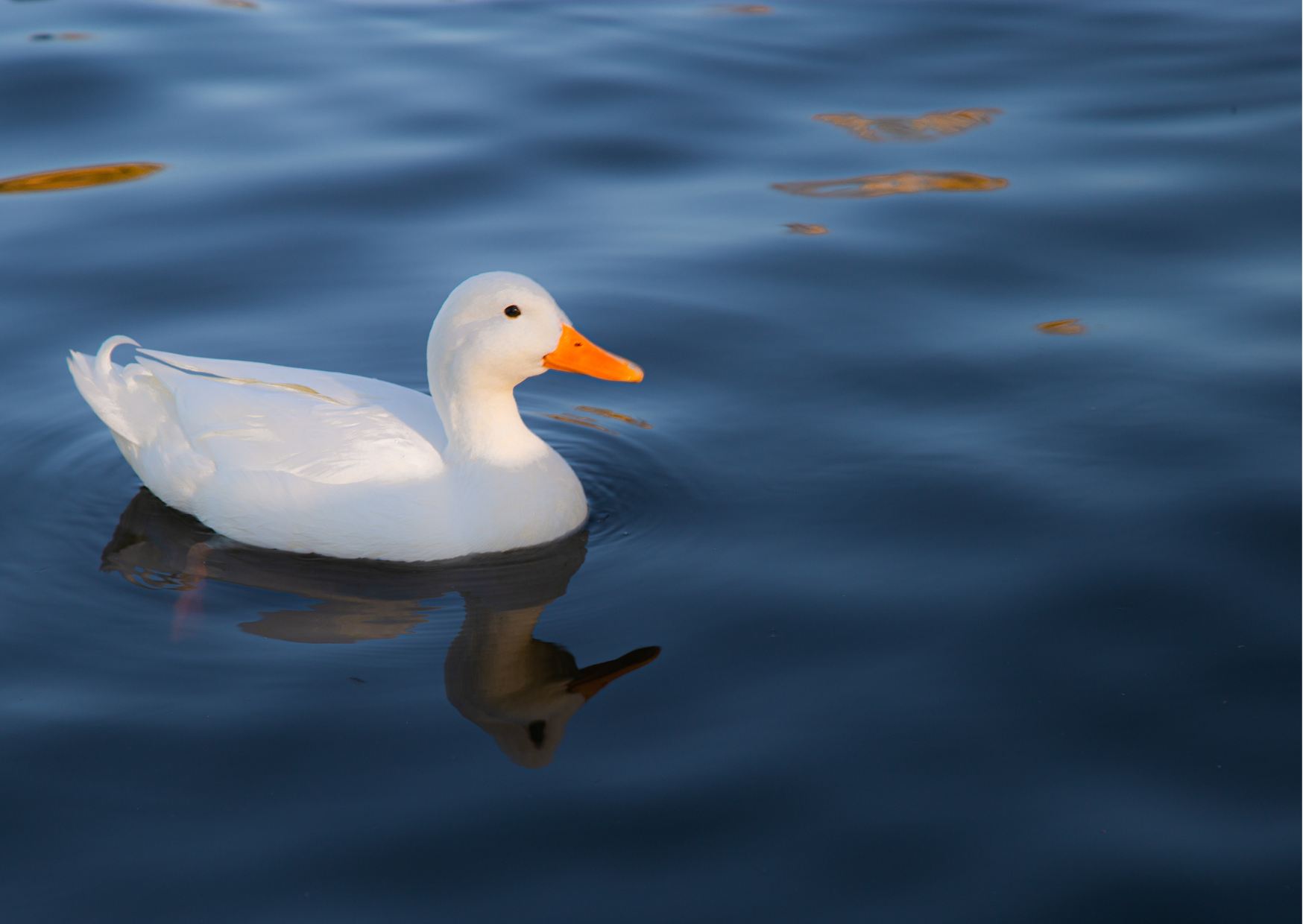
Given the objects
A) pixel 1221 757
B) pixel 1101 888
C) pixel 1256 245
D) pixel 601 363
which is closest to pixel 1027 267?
pixel 1256 245

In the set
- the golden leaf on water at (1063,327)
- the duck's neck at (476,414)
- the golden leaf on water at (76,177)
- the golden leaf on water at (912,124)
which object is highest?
the golden leaf on water at (912,124)

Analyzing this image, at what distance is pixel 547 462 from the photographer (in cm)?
570

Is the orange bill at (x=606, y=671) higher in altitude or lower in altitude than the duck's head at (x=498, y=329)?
lower

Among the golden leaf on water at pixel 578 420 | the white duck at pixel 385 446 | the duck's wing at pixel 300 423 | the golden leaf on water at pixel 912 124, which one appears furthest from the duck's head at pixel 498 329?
the golden leaf on water at pixel 912 124

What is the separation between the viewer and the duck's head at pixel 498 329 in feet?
18.3

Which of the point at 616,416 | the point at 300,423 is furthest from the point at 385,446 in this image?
the point at 616,416

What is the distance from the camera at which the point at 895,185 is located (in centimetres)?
892

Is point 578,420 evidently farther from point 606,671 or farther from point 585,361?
point 606,671

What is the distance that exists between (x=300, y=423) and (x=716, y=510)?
152 centimetres

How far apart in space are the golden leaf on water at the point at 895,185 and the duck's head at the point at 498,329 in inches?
140

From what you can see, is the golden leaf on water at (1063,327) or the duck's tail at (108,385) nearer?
the duck's tail at (108,385)

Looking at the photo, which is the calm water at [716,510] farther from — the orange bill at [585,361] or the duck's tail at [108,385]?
the orange bill at [585,361]

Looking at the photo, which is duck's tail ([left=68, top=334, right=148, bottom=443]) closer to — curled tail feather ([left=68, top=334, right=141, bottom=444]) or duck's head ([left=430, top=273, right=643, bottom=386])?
curled tail feather ([left=68, top=334, right=141, bottom=444])

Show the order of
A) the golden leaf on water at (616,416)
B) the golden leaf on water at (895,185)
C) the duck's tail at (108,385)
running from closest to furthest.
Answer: the duck's tail at (108,385) → the golden leaf on water at (616,416) → the golden leaf on water at (895,185)
